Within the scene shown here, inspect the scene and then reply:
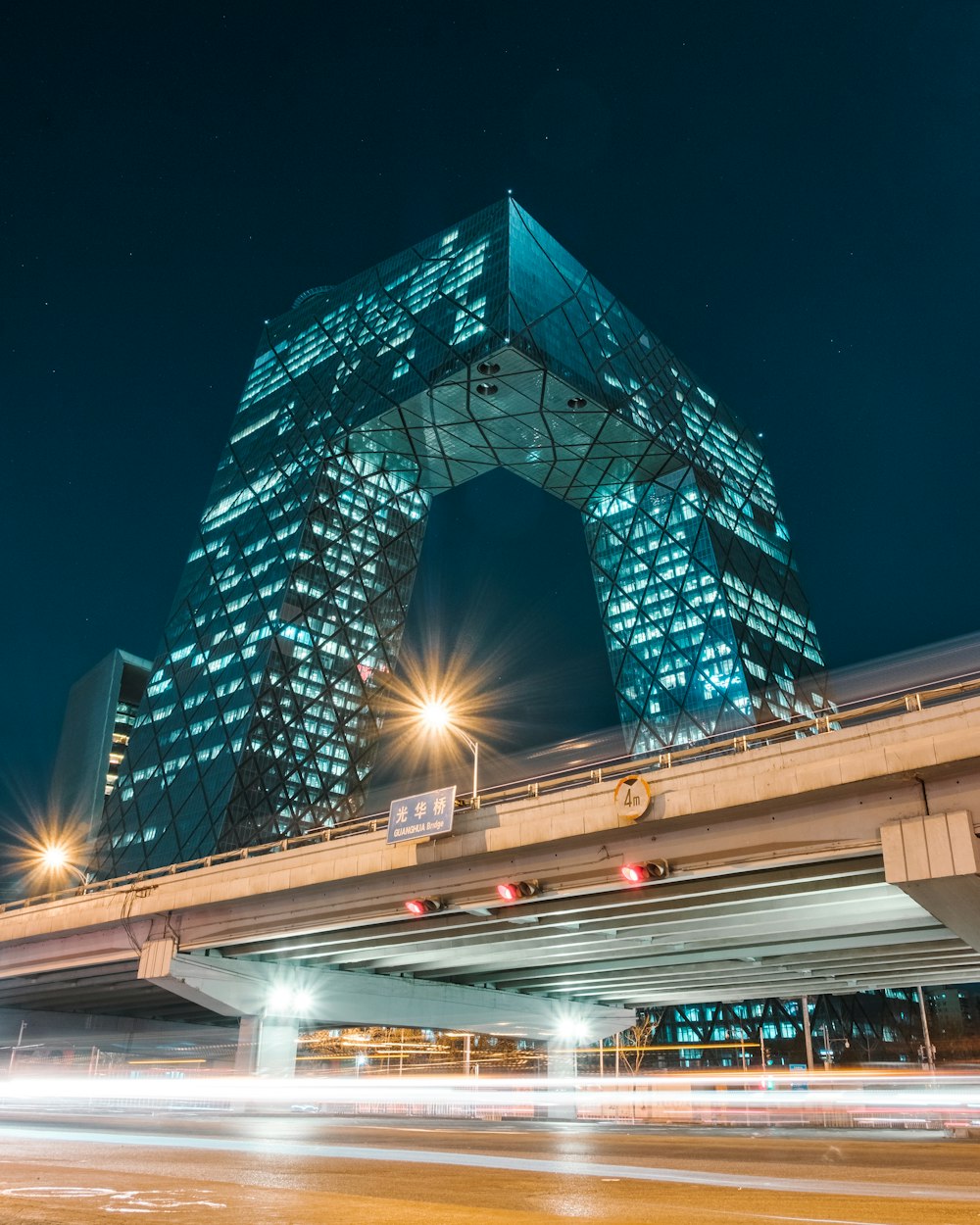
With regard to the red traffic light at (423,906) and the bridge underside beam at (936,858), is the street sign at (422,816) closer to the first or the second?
the red traffic light at (423,906)

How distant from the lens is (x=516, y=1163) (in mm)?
16172

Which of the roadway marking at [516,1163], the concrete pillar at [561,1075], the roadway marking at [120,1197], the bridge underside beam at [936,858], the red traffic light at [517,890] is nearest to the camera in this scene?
the roadway marking at [120,1197]

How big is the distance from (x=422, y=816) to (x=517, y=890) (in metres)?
3.71

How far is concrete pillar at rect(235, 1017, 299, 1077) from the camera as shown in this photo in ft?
129

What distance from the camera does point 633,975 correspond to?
44.1 meters

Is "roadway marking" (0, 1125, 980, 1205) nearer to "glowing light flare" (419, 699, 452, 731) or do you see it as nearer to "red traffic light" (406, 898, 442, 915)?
"red traffic light" (406, 898, 442, 915)

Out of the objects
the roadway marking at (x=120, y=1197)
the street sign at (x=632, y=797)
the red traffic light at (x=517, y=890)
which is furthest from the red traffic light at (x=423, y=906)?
the roadway marking at (x=120, y=1197)

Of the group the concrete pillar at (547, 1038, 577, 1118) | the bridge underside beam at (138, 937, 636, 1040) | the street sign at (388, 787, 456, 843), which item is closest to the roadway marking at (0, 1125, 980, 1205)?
the street sign at (388, 787, 456, 843)

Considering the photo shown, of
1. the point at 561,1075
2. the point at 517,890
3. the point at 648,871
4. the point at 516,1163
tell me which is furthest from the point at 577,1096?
the point at 516,1163

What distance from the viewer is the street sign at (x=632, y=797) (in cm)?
2498

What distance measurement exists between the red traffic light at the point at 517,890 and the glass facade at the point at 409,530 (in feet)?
203

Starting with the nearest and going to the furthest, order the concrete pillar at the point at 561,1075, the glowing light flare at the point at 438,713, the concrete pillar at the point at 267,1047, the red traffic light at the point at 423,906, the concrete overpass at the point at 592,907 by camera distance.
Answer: the concrete overpass at the point at 592,907, the red traffic light at the point at 423,906, the glowing light flare at the point at 438,713, the concrete pillar at the point at 267,1047, the concrete pillar at the point at 561,1075

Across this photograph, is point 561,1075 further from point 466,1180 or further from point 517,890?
point 466,1180

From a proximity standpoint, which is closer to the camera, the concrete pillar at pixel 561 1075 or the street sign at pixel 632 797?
the street sign at pixel 632 797
